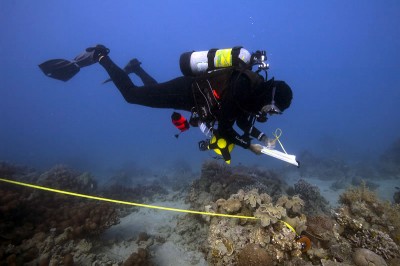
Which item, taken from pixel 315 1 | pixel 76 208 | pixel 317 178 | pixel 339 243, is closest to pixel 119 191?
pixel 76 208

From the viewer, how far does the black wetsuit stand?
177 inches

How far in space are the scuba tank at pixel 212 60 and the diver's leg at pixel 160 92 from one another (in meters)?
0.28

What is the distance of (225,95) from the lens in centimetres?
A: 466

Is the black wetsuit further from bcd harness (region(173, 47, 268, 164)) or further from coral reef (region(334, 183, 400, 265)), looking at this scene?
coral reef (region(334, 183, 400, 265))

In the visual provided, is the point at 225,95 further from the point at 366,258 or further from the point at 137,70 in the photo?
the point at 137,70

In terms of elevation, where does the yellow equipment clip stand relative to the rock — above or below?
above

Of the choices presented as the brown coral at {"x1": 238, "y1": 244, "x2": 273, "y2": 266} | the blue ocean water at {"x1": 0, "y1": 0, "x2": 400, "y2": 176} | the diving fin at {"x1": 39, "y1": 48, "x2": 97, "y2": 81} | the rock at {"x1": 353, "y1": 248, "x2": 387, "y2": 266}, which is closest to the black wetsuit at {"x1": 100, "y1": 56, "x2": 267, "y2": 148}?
the diving fin at {"x1": 39, "y1": 48, "x2": 97, "y2": 81}

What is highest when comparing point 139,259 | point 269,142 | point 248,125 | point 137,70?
point 137,70

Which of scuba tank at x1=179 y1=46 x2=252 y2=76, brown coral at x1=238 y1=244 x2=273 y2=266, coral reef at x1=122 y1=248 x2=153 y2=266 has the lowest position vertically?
coral reef at x1=122 y1=248 x2=153 y2=266

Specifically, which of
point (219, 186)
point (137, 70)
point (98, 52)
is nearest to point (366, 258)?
point (219, 186)

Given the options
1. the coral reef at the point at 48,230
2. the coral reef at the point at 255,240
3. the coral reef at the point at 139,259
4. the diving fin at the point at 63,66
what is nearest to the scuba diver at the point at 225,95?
the coral reef at the point at 255,240

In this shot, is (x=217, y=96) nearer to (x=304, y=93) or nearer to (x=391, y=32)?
(x=304, y=93)

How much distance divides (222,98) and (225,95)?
133mm

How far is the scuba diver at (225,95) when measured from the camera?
4.46 metres
